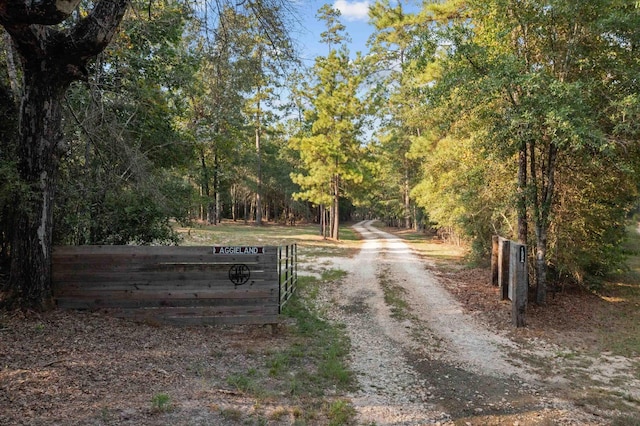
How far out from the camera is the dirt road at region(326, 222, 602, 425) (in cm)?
458

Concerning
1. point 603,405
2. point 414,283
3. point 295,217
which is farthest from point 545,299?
point 295,217

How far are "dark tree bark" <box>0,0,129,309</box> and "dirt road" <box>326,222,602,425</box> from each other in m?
4.89

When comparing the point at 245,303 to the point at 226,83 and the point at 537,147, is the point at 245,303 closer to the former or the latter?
the point at 226,83

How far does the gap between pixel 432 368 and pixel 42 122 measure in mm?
6580

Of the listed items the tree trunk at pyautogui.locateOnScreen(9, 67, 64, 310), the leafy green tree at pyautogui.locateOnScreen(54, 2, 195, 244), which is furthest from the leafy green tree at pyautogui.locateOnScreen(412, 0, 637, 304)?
the tree trunk at pyautogui.locateOnScreen(9, 67, 64, 310)

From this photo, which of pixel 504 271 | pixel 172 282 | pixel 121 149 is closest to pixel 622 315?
pixel 504 271

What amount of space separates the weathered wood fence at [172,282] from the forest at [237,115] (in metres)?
0.47

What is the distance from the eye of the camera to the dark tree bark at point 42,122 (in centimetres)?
509

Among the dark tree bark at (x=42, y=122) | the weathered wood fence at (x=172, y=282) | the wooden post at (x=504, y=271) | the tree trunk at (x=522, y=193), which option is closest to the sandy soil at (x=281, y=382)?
the weathered wood fence at (x=172, y=282)

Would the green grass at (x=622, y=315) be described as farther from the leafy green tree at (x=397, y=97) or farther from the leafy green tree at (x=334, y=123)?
the leafy green tree at (x=334, y=123)

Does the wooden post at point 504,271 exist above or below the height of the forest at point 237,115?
below

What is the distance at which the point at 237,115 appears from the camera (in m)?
13.3

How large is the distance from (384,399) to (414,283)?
772 cm

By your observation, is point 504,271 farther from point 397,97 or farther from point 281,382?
point 397,97
